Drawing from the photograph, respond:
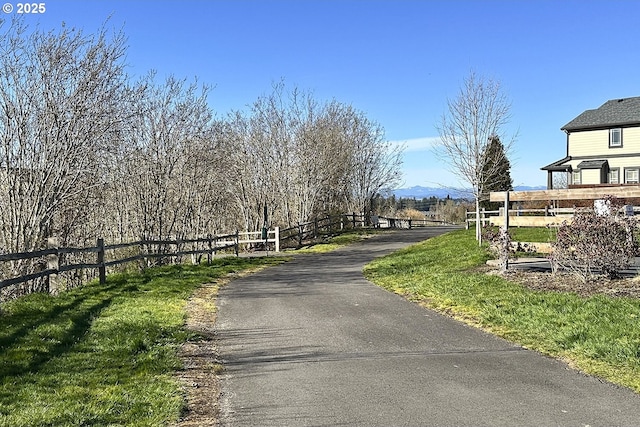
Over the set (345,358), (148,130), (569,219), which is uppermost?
(148,130)

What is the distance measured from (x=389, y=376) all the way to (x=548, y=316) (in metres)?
3.66

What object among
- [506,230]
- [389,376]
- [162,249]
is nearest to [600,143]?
[506,230]

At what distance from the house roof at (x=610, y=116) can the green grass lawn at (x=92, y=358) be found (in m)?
33.2

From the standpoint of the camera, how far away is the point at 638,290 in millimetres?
9438

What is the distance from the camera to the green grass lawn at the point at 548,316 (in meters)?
6.34

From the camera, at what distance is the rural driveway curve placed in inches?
187

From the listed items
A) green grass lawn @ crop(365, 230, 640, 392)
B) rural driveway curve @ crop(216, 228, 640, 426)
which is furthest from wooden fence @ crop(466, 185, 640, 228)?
rural driveway curve @ crop(216, 228, 640, 426)

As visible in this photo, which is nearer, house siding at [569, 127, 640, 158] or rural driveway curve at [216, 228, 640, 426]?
rural driveway curve at [216, 228, 640, 426]

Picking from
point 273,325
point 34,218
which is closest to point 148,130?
point 34,218

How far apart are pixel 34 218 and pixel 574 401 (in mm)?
13017

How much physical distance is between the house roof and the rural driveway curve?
104 feet

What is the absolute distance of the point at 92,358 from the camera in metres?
6.72

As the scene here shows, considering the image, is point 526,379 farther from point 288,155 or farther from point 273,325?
point 288,155

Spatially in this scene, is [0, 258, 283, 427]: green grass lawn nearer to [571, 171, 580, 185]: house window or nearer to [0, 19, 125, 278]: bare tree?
[0, 19, 125, 278]: bare tree
